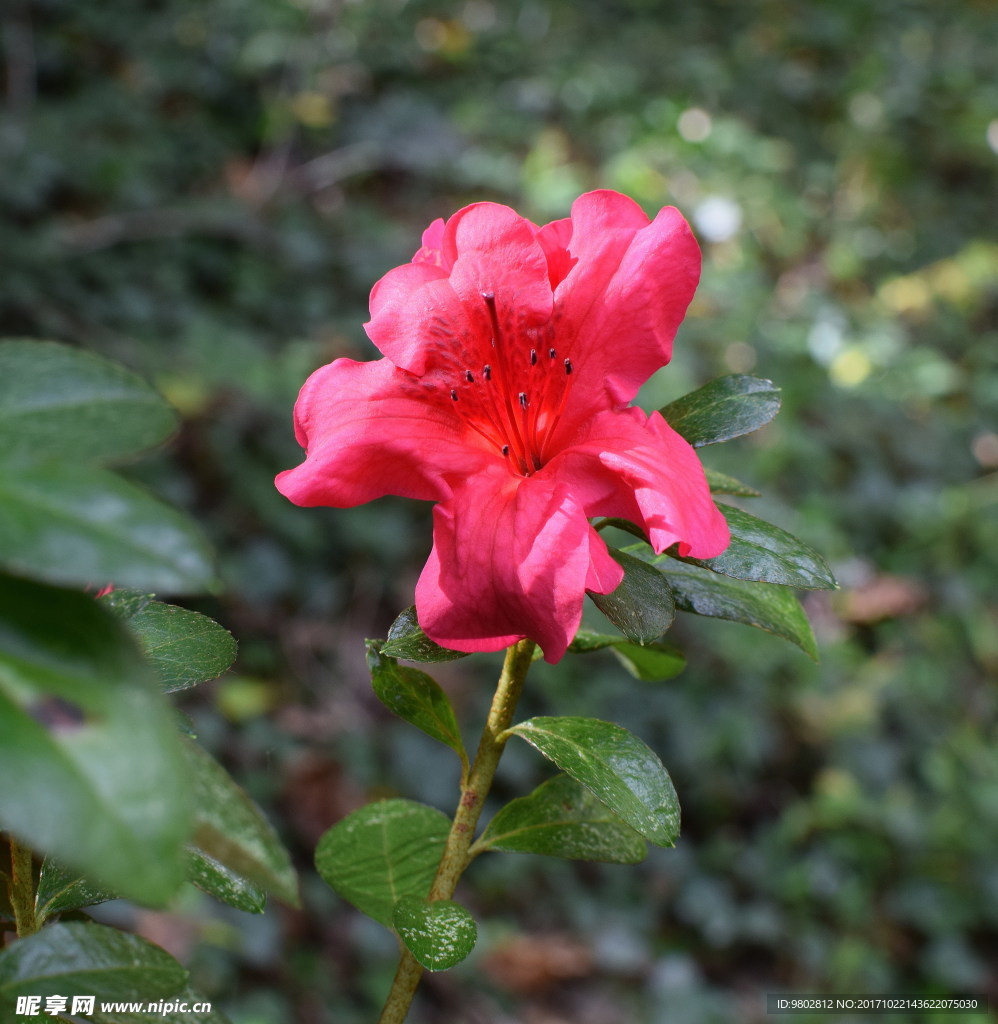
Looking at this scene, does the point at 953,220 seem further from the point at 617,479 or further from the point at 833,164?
the point at 617,479

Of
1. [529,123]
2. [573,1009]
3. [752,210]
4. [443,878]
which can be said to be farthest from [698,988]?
[529,123]

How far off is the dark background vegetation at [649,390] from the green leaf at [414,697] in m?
1.45

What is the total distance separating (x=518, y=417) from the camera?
1.89 ft

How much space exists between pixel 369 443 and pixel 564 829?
0.24 metres

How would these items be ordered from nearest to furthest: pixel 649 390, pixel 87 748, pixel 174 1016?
1. pixel 87 748
2. pixel 174 1016
3. pixel 649 390

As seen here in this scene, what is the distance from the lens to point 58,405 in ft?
1.04

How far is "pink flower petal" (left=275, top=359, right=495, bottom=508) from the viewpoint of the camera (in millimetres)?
476

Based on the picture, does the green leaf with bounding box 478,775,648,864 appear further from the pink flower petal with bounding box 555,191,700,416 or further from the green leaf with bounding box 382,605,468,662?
the pink flower petal with bounding box 555,191,700,416

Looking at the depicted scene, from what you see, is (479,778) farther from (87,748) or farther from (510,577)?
(87,748)

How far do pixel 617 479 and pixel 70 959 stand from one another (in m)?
0.31

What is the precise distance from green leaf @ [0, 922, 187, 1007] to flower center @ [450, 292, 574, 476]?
A: 30 cm

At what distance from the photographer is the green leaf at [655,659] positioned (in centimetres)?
59

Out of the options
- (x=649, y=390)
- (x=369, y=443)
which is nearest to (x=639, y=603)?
(x=369, y=443)

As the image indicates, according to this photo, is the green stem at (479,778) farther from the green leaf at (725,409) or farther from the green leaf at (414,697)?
the green leaf at (725,409)
